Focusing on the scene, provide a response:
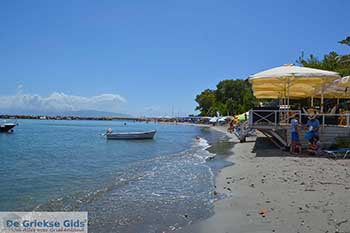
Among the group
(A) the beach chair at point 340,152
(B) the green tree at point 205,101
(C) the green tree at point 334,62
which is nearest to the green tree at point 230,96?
(B) the green tree at point 205,101

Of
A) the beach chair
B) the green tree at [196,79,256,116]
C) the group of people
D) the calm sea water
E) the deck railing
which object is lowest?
the calm sea water

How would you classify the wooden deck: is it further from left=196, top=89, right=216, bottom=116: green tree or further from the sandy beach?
left=196, top=89, right=216, bottom=116: green tree

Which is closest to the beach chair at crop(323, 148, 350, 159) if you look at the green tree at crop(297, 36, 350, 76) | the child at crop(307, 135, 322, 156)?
the child at crop(307, 135, 322, 156)

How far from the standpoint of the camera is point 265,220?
6441 millimetres

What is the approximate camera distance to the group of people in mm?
15555

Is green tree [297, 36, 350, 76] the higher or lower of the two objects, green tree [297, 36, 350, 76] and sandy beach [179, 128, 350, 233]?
the higher

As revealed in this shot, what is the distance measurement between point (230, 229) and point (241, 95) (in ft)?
281

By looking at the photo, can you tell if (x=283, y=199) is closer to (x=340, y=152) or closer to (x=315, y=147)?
(x=340, y=152)

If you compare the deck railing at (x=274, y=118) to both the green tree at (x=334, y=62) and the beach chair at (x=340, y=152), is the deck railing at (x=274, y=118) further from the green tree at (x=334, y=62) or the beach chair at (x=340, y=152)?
the green tree at (x=334, y=62)

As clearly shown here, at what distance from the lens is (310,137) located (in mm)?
15805

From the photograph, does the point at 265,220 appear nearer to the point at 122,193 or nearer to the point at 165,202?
the point at 165,202

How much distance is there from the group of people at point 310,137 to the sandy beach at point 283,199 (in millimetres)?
2603

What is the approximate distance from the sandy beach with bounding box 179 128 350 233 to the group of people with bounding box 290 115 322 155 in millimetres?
2603

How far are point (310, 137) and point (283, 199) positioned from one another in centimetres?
874
